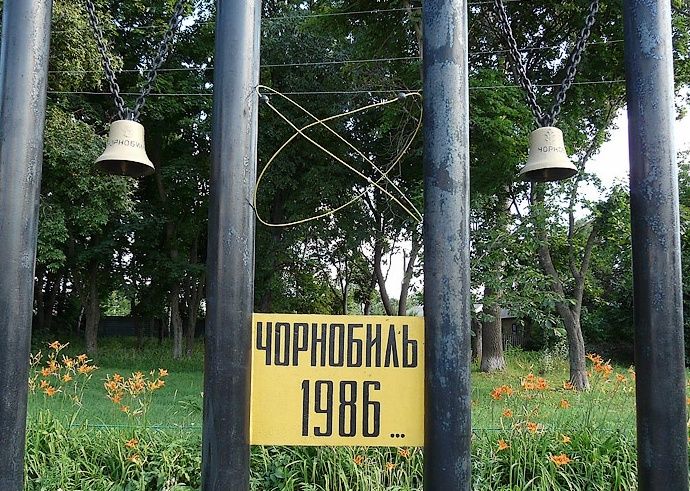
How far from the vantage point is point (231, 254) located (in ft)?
8.00

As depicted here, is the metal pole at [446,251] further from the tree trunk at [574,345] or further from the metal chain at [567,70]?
the tree trunk at [574,345]

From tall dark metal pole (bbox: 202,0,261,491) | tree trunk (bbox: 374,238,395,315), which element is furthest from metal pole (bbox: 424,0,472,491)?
tree trunk (bbox: 374,238,395,315)

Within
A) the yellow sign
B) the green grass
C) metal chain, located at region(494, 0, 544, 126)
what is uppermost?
metal chain, located at region(494, 0, 544, 126)

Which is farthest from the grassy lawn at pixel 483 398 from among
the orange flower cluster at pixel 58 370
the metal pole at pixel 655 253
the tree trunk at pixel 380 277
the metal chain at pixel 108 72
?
the tree trunk at pixel 380 277

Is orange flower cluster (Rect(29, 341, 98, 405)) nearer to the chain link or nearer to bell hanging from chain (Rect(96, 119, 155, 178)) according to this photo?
bell hanging from chain (Rect(96, 119, 155, 178))

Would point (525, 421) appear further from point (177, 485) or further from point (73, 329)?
point (73, 329)

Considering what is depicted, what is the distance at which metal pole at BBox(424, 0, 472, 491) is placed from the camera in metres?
2.33

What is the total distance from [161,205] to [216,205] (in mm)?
18989

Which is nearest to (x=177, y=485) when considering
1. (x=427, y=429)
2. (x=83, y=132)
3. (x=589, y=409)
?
(x=427, y=429)

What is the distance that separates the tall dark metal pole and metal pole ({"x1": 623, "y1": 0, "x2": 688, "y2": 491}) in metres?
1.50

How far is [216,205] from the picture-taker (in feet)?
8.12

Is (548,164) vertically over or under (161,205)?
under

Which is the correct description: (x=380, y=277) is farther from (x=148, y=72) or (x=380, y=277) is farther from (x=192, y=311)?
(x=148, y=72)

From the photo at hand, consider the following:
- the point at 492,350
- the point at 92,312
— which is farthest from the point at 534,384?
the point at 92,312
